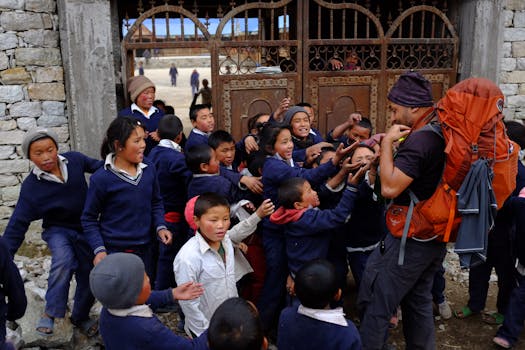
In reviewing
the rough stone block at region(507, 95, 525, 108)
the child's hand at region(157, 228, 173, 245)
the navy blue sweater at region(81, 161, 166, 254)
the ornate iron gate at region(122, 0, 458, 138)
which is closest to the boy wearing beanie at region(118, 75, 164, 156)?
the ornate iron gate at region(122, 0, 458, 138)

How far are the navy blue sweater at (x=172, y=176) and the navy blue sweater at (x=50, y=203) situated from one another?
0.64 metres

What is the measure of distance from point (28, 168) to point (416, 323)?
4407 millimetres

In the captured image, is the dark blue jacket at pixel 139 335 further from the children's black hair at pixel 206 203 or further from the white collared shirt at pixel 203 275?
the children's black hair at pixel 206 203

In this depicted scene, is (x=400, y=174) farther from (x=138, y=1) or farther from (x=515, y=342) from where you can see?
(x=138, y=1)

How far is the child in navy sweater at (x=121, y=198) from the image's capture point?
3320mm

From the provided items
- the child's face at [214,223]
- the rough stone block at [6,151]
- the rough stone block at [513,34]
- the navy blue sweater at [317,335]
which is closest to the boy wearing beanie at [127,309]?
the navy blue sweater at [317,335]

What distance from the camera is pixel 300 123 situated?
4242mm

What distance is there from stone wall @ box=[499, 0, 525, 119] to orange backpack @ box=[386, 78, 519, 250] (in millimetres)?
3749

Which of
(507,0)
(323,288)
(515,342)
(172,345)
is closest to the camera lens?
(172,345)

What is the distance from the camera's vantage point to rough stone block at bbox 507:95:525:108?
6172 mm

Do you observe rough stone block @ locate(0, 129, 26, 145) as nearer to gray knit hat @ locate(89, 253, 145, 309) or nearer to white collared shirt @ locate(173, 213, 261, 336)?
white collared shirt @ locate(173, 213, 261, 336)

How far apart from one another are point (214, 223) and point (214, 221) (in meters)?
0.01

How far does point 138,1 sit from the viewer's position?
5.51m

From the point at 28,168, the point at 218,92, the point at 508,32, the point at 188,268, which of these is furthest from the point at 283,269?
the point at 508,32
